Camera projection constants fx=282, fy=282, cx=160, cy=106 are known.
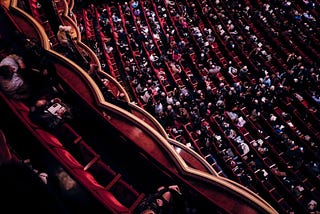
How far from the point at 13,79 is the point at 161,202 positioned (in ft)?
6.45

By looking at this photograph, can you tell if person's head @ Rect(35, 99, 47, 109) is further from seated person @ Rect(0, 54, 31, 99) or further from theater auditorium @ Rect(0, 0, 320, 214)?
seated person @ Rect(0, 54, 31, 99)

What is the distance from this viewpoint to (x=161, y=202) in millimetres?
2662

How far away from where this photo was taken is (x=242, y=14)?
8531 mm

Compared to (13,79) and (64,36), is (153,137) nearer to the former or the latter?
(13,79)

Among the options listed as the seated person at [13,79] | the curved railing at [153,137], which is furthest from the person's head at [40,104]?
the curved railing at [153,137]

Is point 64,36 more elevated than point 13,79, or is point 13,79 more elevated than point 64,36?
point 64,36

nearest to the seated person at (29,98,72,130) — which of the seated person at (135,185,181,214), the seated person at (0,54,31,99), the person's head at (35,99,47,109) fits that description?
the person's head at (35,99,47,109)

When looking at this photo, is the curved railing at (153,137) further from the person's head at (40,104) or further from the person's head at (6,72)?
the person's head at (6,72)

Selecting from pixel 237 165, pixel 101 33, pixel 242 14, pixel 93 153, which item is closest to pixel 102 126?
pixel 93 153

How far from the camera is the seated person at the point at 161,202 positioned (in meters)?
2.61

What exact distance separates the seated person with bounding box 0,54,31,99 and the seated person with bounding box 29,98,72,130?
0.25 m

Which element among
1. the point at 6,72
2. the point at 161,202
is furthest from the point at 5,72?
the point at 161,202

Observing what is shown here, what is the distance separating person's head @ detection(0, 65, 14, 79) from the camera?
2.87 metres

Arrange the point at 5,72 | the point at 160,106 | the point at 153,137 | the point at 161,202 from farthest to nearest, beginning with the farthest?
the point at 160,106 → the point at 153,137 → the point at 5,72 → the point at 161,202
